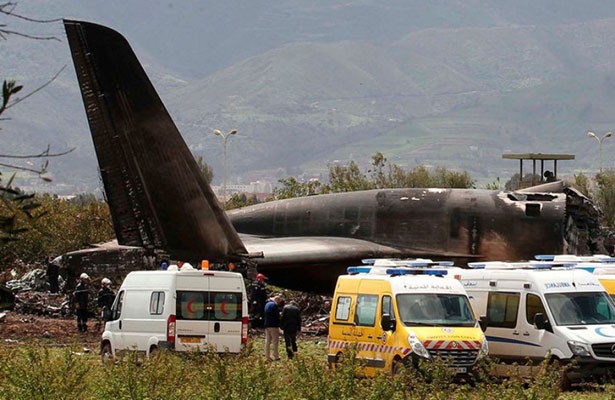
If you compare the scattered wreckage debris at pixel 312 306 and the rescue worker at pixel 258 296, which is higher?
the rescue worker at pixel 258 296

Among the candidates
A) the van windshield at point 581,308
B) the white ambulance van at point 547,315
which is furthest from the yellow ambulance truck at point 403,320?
the van windshield at point 581,308

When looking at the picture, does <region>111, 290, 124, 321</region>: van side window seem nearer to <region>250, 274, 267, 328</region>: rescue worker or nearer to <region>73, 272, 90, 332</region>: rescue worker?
<region>250, 274, 267, 328</region>: rescue worker

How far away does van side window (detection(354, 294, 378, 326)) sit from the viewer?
932 inches

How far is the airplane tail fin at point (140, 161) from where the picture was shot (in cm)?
3203

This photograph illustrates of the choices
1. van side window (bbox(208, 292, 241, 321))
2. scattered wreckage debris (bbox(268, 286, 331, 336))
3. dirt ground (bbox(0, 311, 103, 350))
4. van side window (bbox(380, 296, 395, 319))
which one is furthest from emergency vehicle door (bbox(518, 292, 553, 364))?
scattered wreckage debris (bbox(268, 286, 331, 336))

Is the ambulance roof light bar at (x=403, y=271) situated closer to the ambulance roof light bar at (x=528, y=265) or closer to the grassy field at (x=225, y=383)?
the ambulance roof light bar at (x=528, y=265)

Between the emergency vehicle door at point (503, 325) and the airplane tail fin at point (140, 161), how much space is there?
35.4ft

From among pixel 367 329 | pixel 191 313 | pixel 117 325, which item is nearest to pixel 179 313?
pixel 191 313

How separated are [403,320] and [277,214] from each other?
16.0m

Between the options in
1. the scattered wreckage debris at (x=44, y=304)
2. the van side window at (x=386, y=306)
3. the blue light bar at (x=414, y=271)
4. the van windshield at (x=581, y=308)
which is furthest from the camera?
the scattered wreckage debris at (x=44, y=304)

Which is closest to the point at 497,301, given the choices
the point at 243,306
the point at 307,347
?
the point at 243,306

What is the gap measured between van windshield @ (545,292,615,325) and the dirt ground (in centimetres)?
1306

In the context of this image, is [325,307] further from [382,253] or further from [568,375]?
[568,375]

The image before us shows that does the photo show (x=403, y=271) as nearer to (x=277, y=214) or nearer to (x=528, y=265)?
(x=528, y=265)
